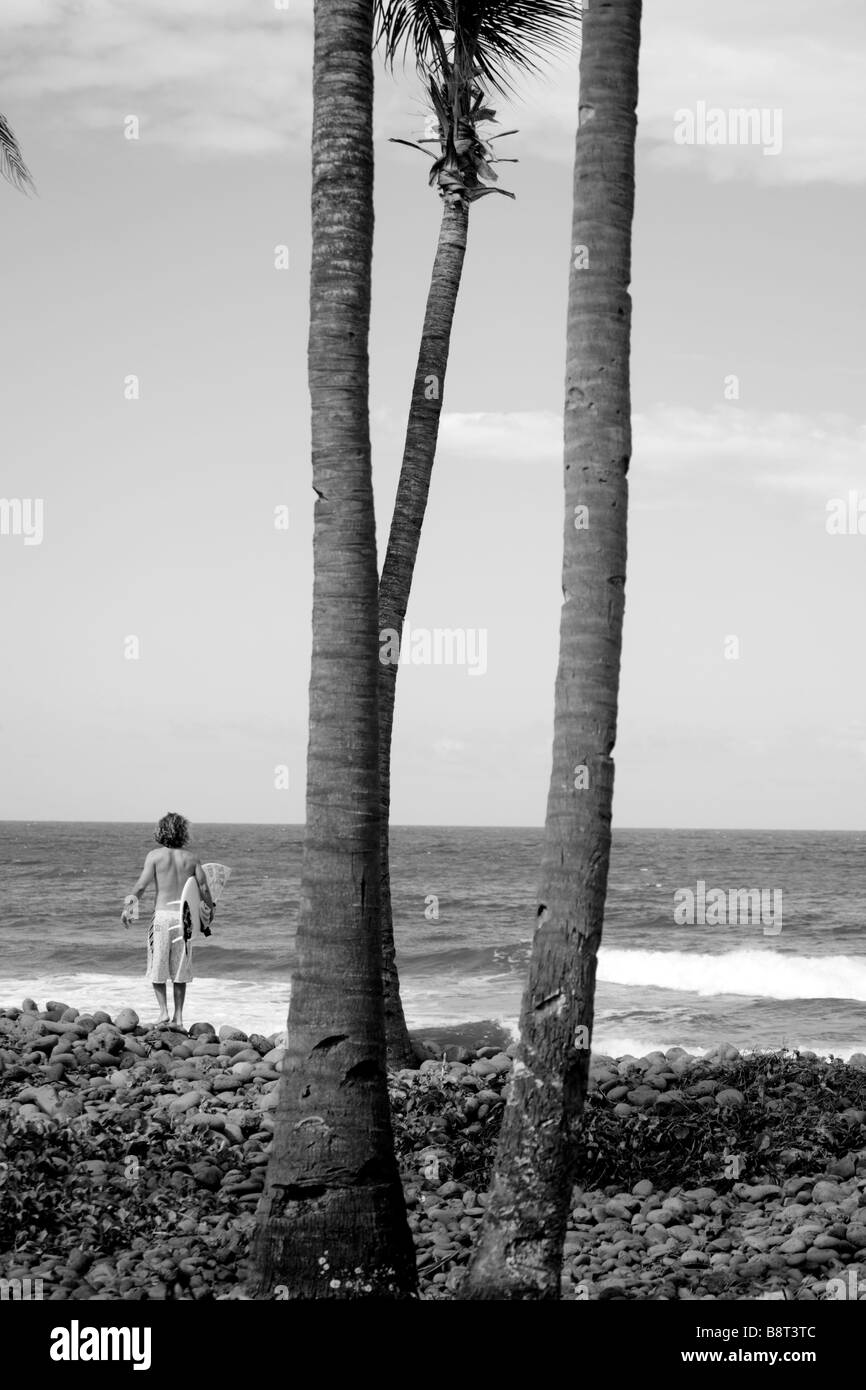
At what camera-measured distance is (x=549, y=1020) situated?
4848 mm

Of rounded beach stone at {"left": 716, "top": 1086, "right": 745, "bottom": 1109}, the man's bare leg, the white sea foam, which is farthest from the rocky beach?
the white sea foam

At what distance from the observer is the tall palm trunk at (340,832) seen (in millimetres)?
5016

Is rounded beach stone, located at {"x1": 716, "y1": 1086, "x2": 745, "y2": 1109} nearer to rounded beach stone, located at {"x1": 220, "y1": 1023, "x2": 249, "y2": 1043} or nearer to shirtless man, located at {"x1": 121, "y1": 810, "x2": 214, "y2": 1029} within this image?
rounded beach stone, located at {"x1": 220, "y1": 1023, "x2": 249, "y2": 1043}

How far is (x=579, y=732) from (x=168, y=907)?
6607 mm

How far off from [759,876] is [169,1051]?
53.4 metres

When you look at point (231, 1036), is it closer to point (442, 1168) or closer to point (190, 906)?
point (190, 906)

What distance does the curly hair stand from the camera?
10758 millimetres

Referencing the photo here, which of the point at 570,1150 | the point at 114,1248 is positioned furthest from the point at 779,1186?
the point at 114,1248

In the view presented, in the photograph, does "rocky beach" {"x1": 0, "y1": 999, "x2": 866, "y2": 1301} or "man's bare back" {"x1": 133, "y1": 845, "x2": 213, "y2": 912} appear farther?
"man's bare back" {"x1": 133, "y1": 845, "x2": 213, "y2": 912}

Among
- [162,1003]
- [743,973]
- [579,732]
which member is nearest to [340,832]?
[579,732]

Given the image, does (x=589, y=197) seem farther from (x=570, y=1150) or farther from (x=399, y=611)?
(x=399, y=611)

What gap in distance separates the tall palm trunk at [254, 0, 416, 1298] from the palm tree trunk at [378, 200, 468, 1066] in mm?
3520

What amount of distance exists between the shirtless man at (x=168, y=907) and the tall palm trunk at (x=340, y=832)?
567 centimetres

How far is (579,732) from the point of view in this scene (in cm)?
488
